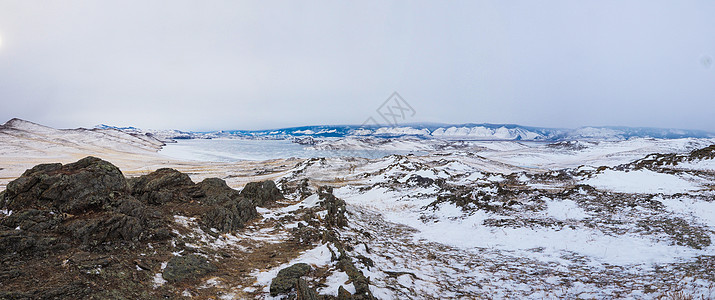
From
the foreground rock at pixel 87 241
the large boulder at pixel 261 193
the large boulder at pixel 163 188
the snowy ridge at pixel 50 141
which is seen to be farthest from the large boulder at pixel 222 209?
the snowy ridge at pixel 50 141

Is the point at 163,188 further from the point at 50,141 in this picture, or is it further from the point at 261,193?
the point at 50,141

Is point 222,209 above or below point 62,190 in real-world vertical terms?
below

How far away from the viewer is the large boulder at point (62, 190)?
20.6 feet

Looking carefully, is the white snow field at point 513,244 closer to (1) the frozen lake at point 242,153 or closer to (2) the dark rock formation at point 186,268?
(2) the dark rock formation at point 186,268

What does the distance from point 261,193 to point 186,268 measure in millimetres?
9714

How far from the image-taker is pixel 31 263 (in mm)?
4555

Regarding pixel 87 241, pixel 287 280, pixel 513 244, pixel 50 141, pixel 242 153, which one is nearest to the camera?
pixel 287 280

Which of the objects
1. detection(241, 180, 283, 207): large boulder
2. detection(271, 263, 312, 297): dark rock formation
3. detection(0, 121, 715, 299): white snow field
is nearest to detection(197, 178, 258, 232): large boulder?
detection(0, 121, 715, 299): white snow field

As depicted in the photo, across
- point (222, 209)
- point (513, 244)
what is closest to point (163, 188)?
point (222, 209)

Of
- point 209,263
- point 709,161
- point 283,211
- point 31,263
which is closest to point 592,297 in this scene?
point 209,263

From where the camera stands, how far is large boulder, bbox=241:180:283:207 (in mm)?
14592

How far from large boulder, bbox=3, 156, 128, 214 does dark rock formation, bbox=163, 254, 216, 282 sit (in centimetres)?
313

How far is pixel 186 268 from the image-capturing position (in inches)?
218

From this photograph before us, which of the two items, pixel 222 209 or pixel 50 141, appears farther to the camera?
pixel 50 141
